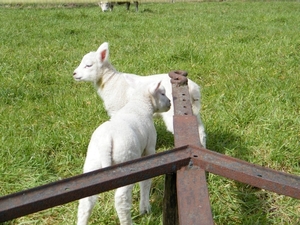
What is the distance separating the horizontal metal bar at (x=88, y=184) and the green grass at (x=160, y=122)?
1365 mm

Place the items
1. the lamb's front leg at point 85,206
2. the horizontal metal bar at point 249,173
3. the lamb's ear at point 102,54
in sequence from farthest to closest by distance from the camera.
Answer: the lamb's ear at point 102,54 → the lamb's front leg at point 85,206 → the horizontal metal bar at point 249,173

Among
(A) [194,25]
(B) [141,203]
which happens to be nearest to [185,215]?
(B) [141,203]

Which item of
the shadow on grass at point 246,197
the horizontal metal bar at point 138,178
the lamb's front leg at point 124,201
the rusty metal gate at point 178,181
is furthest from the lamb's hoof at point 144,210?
the horizontal metal bar at point 138,178

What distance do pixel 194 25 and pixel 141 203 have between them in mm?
8346

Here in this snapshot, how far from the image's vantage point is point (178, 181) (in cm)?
124

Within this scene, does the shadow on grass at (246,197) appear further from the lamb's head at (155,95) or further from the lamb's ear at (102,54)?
the lamb's ear at (102,54)

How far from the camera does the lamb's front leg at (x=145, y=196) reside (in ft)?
8.66

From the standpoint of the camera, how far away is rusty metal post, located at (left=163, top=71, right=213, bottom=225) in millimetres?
1079

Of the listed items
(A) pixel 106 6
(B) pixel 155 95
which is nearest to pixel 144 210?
(B) pixel 155 95

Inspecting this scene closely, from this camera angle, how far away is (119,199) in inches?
85.0

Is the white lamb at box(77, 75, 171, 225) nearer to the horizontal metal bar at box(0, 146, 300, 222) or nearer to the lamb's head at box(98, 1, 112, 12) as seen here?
the horizontal metal bar at box(0, 146, 300, 222)

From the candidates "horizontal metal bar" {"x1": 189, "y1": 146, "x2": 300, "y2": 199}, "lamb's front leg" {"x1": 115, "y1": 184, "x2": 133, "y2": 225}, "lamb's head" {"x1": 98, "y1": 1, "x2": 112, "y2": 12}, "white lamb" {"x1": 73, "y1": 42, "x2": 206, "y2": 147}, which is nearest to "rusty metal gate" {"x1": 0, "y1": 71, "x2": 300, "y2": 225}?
"horizontal metal bar" {"x1": 189, "y1": 146, "x2": 300, "y2": 199}

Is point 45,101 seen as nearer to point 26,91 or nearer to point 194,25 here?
point 26,91

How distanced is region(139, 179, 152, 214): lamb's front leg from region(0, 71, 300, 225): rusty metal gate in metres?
1.18
